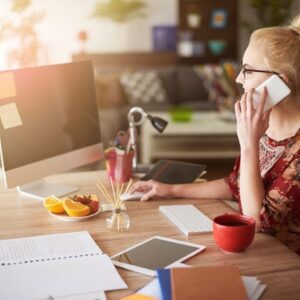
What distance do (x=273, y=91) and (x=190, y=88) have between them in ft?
15.7

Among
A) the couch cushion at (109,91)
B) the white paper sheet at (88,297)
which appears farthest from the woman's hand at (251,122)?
the couch cushion at (109,91)

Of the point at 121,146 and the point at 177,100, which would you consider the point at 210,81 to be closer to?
the point at 177,100

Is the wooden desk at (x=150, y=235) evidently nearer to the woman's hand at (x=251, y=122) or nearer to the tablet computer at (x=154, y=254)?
the tablet computer at (x=154, y=254)

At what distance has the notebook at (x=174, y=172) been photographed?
80.9 inches

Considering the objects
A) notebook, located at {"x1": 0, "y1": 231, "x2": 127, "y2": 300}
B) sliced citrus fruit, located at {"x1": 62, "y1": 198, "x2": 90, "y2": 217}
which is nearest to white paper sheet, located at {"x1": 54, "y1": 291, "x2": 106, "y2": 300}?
notebook, located at {"x1": 0, "y1": 231, "x2": 127, "y2": 300}

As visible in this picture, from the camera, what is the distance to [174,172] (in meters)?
2.11

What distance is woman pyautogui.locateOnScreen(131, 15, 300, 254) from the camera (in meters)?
1.60

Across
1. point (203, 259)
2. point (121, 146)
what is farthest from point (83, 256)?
point (121, 146)

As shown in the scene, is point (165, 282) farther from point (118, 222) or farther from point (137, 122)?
point (137, 122)

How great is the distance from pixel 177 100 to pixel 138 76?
0.54m

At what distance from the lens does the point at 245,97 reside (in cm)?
163

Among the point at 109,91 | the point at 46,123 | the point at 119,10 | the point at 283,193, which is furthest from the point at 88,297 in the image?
the point at 119,10

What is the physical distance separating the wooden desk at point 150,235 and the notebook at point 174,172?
0.65ft

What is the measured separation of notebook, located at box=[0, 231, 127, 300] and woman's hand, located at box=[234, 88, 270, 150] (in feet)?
1.69
